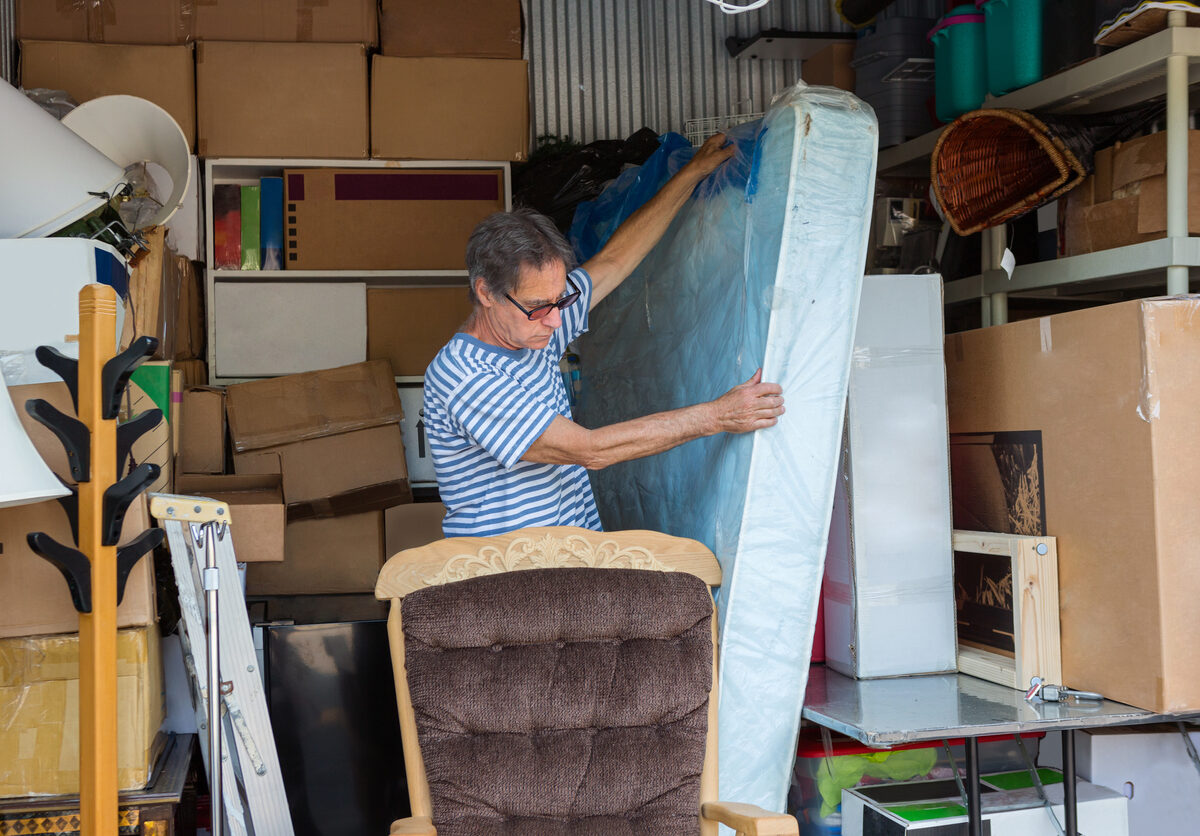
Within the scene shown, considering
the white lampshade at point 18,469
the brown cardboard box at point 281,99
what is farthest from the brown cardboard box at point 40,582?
the brown cardboard box at point 281,99

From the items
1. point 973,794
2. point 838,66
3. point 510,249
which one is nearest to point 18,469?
point 510,249

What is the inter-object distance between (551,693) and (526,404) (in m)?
0.52

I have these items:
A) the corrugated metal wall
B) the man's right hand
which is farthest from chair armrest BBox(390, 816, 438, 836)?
the corrugated metal wall

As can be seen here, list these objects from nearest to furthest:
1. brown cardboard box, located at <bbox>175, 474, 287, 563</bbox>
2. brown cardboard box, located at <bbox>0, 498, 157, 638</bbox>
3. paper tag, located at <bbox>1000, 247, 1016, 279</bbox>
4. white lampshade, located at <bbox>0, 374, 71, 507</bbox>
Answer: white lampshade, located at <bbox>0, 374, 71, 507</bbox> → brown cardboard box, located at <bbox>0, 498, 157, 638</bbox> → brown cardboard box, located at <bbox>175, 474, 287, 563</bbox> → paper tag, located at <bbox>1000, 247, 1016, 279</bbox>

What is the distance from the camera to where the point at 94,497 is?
5.35ft

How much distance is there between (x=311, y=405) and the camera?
3094 millimetres

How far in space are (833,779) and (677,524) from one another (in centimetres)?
62

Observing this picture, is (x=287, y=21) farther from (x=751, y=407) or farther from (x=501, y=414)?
(x=751, y=407)

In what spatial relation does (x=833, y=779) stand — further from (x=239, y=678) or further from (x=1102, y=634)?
(x=239, y=678)

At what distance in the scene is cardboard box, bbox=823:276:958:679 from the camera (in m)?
2.11

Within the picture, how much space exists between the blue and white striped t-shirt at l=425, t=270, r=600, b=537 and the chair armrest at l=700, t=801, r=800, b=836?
0.66 m

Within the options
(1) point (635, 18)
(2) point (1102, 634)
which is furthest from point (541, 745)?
(1) point (635, 18)

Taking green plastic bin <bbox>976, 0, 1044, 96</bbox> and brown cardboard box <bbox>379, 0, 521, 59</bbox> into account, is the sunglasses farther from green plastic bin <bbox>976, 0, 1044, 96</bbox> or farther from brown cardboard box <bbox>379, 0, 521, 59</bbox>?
brown cardboard box <bbox>379, 0, 521, 59</bbox>

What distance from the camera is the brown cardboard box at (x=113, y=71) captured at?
10.4ft
